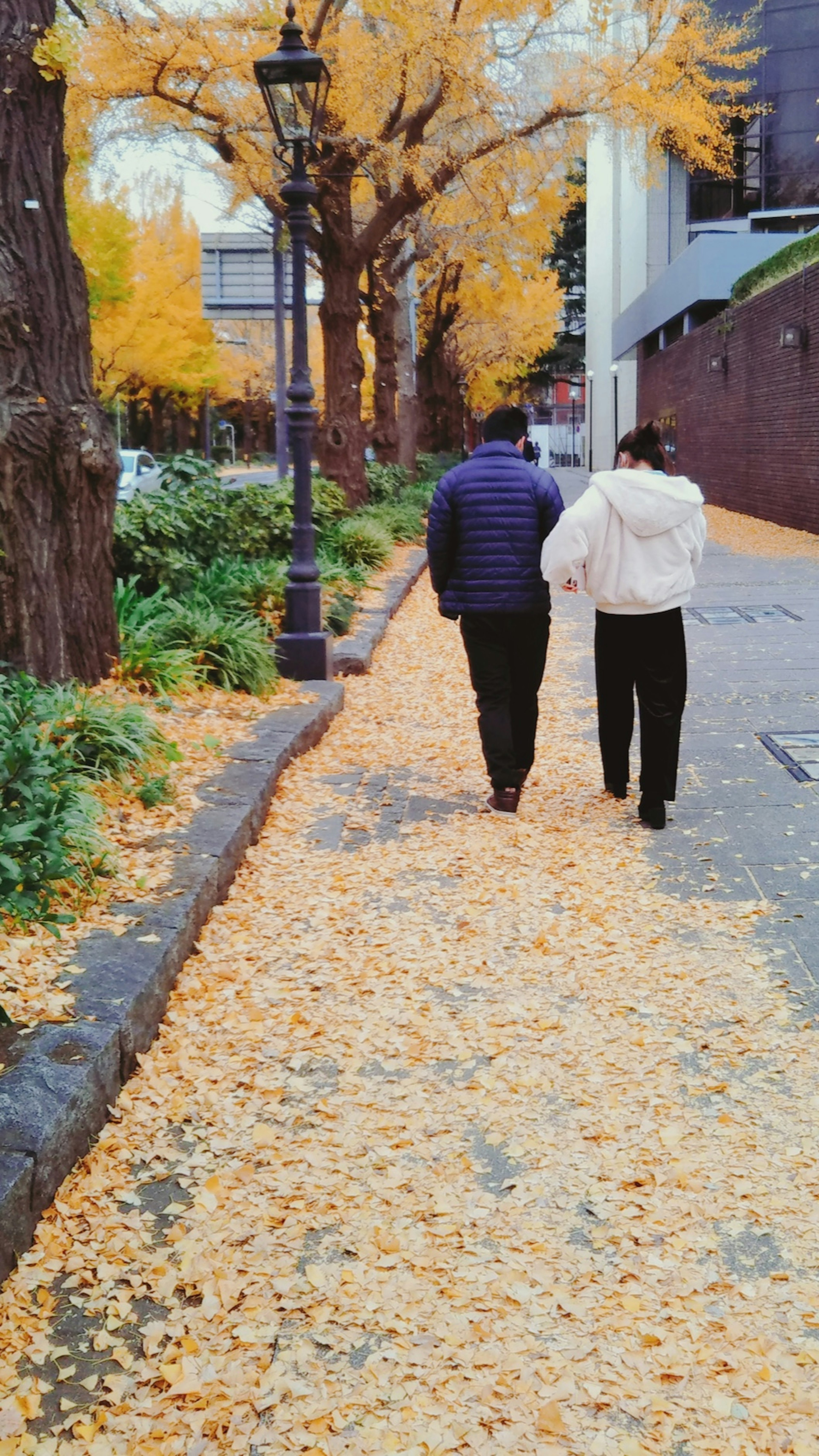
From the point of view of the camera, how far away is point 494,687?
6.23 meters

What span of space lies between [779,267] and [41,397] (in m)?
19.0

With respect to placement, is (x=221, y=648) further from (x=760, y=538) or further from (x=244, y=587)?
(x=760, y=538)

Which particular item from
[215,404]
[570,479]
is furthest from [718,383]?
[215,404]

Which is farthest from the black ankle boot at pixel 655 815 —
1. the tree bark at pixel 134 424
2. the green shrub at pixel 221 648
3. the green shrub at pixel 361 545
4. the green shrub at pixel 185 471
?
the tree bark at pixel 134 424

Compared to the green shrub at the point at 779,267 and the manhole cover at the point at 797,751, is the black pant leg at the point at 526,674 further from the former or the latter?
the green shrub at the point at 779,267

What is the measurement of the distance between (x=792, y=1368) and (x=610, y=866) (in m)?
2.97

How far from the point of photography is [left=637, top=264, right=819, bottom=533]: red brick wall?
19016 millimetres

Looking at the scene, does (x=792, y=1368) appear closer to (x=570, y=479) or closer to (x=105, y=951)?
(x=105, y=951)

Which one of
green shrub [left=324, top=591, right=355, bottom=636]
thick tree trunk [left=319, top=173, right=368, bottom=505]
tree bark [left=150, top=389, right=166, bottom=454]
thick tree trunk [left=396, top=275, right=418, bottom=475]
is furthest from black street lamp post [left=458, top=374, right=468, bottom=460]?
green shrub [left=324, top=591, right=355, bottom=636]

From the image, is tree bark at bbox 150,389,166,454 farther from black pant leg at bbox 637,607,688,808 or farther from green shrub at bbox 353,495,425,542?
black pant leg at bbox 637,607,688,808

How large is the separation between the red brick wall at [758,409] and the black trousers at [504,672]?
13.4 m

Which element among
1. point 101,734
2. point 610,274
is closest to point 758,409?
point 101,734

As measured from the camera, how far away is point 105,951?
3939 mm

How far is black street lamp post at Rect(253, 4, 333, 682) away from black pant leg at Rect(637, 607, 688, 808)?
3400 millimetres
